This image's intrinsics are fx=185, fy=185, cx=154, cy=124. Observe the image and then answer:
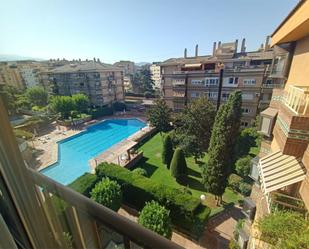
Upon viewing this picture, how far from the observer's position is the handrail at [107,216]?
0.81m

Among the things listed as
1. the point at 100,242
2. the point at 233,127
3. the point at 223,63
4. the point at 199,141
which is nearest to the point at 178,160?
the point at 199,141

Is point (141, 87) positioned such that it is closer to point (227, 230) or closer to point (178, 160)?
point (178, 160)

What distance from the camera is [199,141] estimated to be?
11680mm

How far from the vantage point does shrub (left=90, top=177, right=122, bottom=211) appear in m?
6.91

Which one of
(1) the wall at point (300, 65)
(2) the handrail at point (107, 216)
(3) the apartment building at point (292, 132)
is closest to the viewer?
(2) the handrail at point (107, 216)

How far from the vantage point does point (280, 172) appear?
4.00m

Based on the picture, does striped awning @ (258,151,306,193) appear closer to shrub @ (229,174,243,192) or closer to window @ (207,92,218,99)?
shrub @ (229,174,243,192)

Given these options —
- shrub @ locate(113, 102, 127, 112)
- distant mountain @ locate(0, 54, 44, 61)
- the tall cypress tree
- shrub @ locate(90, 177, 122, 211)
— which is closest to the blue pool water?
shrub @ locate(113, 102, 127, 112)

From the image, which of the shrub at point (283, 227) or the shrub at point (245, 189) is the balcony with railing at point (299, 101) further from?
the shrub at point (245, 189)

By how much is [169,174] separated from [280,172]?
25.0 feet

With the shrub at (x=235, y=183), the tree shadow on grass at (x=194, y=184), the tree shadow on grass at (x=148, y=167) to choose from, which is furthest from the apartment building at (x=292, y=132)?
the tree shadow on grass at (x=148, y=167)

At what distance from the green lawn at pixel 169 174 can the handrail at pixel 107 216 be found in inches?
330

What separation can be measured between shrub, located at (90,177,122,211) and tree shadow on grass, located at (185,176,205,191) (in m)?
4.28

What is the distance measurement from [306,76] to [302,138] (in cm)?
170
